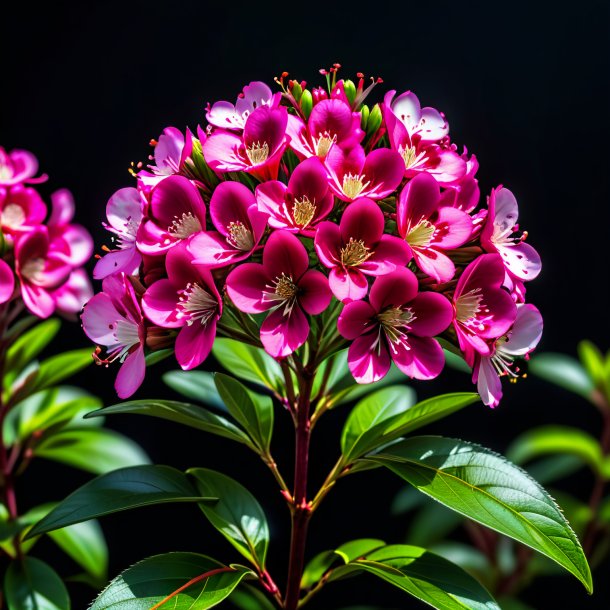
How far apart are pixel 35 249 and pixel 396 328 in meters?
0.75

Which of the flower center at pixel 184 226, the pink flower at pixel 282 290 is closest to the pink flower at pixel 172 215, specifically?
the flower center at pixel 184 226

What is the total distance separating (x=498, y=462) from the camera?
84 cm

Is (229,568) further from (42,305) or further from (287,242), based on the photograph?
(42,305)

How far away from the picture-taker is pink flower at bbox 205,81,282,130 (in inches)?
37.4

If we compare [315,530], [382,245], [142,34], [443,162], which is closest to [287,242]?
[382,245]

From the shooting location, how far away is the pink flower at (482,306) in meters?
0.81

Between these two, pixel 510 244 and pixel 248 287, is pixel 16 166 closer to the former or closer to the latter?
pixel 248 287

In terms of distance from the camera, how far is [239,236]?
2.68ft

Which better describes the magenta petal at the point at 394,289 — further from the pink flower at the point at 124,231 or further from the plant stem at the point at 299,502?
the pink flower at the point at 124,231

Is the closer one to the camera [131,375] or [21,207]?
[131,375]

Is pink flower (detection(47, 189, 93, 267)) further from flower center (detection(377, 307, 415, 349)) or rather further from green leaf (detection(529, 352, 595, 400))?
green leaf (detection(529, 352, 595, 400))

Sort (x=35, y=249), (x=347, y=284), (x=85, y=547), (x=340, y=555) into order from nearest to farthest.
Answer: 1. (x=347, y=284)
2. (x=340, y=555)
3. (x=35, y=249)
4. (x=85, y=547)

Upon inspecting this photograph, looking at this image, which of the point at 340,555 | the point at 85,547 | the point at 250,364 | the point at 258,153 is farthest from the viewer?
the point at 85,547

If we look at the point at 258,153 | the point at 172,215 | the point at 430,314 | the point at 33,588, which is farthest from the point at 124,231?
the point at 33,588
